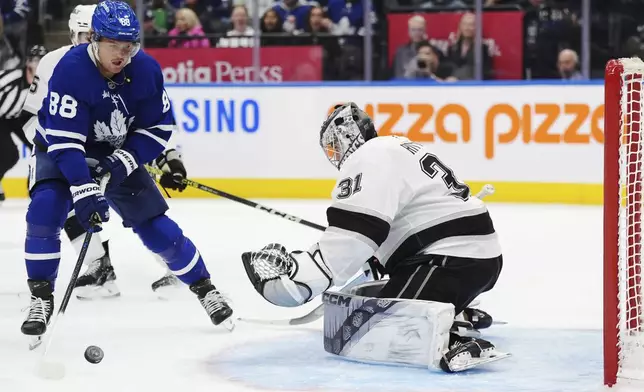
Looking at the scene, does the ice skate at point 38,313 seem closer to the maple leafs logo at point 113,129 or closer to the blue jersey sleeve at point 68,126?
the blue jersey sleeve at point 68,126

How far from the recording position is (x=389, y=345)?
318 centimetres

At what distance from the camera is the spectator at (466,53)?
7.55 metres

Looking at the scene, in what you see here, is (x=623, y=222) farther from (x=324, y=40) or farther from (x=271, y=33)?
(x=271, y=33)

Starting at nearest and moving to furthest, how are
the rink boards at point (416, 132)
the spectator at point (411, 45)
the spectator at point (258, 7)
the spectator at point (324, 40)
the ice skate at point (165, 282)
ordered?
the ice skate at point (165, 282)
the rink boards at point (416, 132)
the spectator at point (411, 45)
the spectator at point (324, 40)
the spectator at point (258, 7)

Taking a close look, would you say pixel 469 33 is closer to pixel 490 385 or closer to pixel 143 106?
pixel 143 106

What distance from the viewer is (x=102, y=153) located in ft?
12.3

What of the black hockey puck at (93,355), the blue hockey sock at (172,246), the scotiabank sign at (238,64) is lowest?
the black hockey puck at (93,355)

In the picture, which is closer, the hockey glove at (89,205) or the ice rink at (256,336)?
the ice rink at (256,336)

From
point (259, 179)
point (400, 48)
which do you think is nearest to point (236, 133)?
point (259, 179)

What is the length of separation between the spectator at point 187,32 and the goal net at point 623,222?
196 inches

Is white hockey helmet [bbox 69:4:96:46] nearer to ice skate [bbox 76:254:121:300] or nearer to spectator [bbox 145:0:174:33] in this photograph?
ice skate [bbox 76:254:121:300]

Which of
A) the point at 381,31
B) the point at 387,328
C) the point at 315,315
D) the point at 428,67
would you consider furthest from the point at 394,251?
the point at 381,31

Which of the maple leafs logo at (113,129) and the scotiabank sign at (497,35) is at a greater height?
the scotiabank sign at (497,35)

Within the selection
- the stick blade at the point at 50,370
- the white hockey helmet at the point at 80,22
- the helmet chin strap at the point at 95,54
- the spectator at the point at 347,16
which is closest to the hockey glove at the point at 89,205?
the helmet chin strap at the point at 95,54
